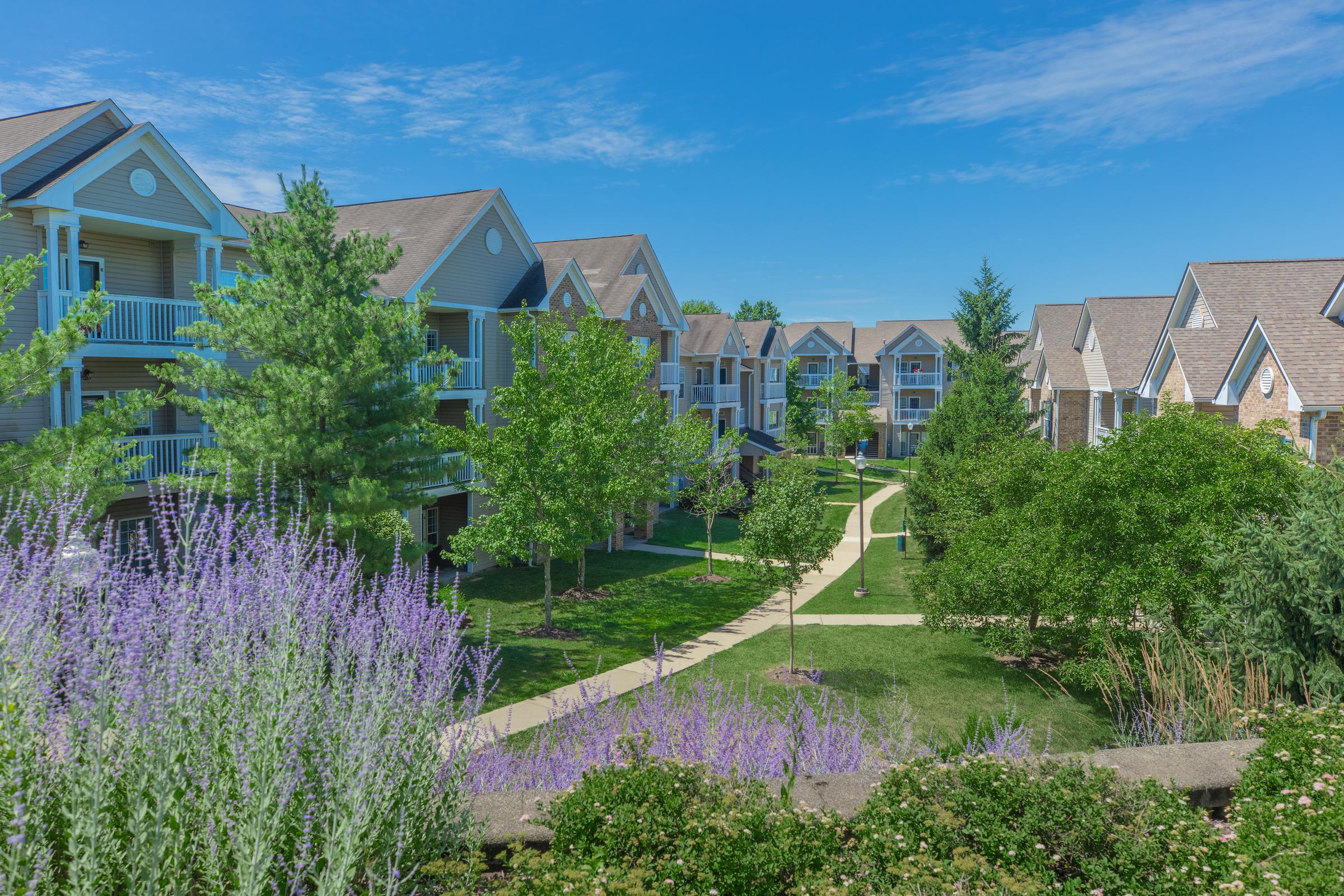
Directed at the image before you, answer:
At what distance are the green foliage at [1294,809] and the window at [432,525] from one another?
23.1 metres

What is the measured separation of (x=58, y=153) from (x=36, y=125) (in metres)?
1.38

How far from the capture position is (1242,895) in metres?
4.46

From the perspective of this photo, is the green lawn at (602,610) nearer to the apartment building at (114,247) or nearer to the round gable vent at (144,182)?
the apartment building at (114,247)

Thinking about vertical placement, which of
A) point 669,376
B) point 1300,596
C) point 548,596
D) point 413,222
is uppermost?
point 413,222

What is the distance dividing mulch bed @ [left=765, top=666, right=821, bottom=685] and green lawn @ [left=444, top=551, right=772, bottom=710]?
205 centimetres

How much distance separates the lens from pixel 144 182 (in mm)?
16938

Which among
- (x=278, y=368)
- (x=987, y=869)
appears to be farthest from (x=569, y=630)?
(x=987, y=869)

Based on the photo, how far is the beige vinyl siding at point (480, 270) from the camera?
23953 millimetres

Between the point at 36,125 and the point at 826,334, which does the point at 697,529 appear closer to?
the point at 36,125

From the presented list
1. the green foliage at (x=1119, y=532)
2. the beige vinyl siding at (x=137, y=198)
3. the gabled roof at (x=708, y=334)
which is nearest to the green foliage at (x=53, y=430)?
the beige vinyl siding at (x=137, y=198)

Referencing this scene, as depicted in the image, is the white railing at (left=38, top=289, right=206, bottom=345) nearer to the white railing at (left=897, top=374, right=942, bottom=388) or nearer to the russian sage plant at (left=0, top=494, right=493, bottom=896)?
the russian sage plant at (left=0, top=494, right=493, bottom=896)

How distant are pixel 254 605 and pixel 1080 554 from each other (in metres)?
13.1

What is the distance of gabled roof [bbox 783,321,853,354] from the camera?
63.8 m

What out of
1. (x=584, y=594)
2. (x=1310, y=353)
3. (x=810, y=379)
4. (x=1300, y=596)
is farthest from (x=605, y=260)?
(x=810, y=379)
